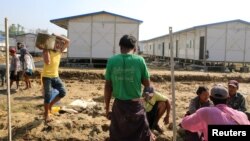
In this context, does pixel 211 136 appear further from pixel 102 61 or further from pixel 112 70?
pixel 102 61

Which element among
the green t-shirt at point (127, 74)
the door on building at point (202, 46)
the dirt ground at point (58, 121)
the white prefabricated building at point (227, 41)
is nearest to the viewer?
the green t-shirt at point (127, 74)

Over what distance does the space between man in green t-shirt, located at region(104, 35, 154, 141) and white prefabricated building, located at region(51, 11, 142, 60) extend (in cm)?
1728

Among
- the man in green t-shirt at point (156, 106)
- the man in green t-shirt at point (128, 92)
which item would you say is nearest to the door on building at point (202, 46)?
the man in green t-shirt at point (156, 106)

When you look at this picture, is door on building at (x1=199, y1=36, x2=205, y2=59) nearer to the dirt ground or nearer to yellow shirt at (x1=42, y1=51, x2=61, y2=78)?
the dirt ground

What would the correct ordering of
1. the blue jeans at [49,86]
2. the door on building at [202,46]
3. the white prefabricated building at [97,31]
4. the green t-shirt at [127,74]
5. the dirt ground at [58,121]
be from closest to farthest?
the green t-shirt at [127,74], the dirt ground at [58,121], the blue jeans at [49,86], the white prefabricated building at [97,31], the door on building at [202,46]

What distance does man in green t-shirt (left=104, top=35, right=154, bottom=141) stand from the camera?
14.7ft

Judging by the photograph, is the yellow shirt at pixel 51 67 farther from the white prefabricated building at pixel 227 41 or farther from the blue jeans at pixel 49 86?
the white prefabricated building at pixel 227 41

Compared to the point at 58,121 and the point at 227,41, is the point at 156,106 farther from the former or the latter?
the point at 227,41

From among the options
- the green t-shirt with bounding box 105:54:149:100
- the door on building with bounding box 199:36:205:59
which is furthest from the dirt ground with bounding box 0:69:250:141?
the door on building with bounding box 199:36:205:59

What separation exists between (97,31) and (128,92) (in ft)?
57.7

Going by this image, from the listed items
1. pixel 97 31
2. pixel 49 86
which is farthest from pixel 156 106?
pixel 97 31

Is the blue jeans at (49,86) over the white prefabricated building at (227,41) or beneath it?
beneath

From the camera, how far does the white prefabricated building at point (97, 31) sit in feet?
71.4

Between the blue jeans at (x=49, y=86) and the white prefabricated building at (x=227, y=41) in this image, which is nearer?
the blue jeans at (x=49, y=86)
